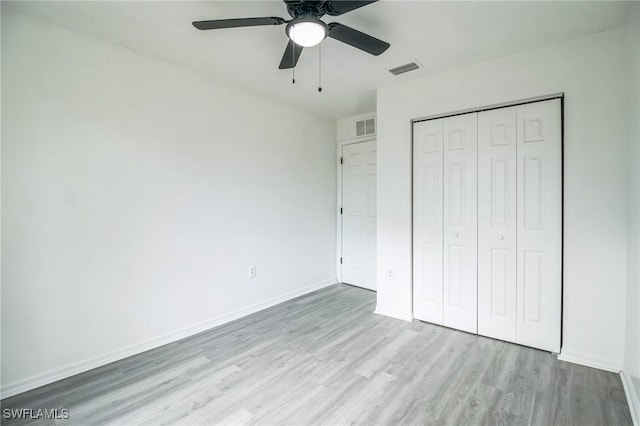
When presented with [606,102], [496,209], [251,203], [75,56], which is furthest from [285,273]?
[606,102]

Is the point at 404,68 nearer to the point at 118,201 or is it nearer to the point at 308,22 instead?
the point at 308,22

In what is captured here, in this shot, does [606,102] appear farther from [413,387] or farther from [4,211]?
[4,211]

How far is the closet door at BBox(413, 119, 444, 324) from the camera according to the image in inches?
118

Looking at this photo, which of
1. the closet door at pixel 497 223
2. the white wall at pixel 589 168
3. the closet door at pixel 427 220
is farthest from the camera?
the closet door at pixel 427 220

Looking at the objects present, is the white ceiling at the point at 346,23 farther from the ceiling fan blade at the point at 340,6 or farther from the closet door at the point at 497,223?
the closet door at the point at 497,223

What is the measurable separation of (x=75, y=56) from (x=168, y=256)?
64.4 inches

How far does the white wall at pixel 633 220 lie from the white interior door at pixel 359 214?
2544 mm

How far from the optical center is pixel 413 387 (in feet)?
6.70

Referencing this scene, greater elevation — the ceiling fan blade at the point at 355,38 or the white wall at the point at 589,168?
the ceiling fan blade at the point at 355,38

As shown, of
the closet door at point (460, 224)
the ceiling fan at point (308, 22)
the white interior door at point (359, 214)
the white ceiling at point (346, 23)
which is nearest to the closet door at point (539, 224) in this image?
the closet door at point (460, 224)

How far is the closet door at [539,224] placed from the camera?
→ 2416 millimetres

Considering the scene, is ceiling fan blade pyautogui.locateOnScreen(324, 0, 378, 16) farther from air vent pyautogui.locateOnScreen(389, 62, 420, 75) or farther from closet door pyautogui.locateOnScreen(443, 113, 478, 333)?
closet door pyautogui.locateOnScreen(443, 113, 478, 333)

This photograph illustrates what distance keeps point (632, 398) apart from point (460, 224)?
155 centimetres

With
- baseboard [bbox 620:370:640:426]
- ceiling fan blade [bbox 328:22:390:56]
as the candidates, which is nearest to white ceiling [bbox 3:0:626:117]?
ceiling fan blade [bbox 328:22:390:56]
